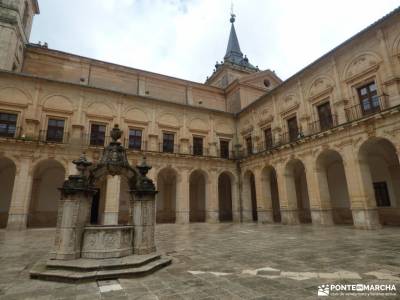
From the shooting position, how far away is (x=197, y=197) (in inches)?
896

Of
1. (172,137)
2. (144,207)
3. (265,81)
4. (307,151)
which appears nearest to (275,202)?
(307,151)

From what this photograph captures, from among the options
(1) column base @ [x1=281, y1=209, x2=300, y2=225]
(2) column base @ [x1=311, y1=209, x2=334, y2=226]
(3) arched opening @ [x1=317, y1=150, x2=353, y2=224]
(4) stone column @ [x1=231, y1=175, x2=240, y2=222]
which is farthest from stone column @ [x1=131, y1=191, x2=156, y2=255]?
(4) stone column @ [x1=231, y1=175, x2=240, y2=222]

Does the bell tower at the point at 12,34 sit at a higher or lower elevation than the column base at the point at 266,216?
higher

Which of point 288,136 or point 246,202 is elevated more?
point 288,136

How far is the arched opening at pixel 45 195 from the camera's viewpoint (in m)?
17.0

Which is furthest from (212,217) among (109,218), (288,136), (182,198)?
(288,136)

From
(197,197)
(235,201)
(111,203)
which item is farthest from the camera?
(197,197)

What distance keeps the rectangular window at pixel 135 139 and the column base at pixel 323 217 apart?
43.1 feet

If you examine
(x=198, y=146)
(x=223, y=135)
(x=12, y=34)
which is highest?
(x=12, y=34)

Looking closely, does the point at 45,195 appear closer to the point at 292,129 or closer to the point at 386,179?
the point at 292,129

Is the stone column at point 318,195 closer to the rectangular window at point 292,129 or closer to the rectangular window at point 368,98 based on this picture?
the rectangular window at point 292,129

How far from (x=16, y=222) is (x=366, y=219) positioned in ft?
61.8

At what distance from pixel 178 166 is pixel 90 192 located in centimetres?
1305

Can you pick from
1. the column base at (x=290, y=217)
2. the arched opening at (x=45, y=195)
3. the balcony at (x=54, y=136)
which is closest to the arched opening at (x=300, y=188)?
the column base at (x=290, y=217)
